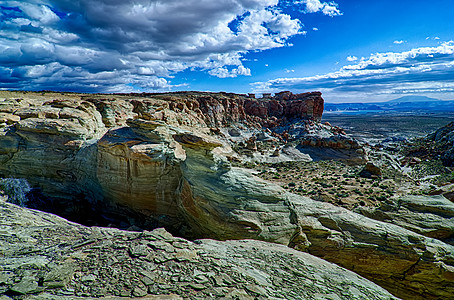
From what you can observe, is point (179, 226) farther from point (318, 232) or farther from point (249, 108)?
point (249, 108)

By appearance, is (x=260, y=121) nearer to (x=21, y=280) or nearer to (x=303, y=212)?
(x=303, y=212)

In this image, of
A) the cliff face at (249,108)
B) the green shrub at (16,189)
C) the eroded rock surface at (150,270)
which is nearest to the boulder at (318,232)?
the eroded rock surface at (150,270)

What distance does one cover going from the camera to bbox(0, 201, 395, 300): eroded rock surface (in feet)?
18.9

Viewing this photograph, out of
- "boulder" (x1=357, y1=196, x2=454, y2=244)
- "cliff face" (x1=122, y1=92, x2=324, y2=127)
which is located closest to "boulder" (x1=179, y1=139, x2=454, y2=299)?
"boulder" (x1=357, y1=196, x2=454, y2=244)

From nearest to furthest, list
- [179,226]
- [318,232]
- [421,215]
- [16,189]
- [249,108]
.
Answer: [318,232], [179,226], [421,215], [16,189], [249,108]

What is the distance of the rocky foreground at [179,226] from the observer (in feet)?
21.7

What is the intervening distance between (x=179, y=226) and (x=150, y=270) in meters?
9.27

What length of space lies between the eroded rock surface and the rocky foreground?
42 millimetres

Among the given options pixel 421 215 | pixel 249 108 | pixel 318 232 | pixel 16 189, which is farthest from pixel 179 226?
pixel 249 108

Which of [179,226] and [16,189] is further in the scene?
[16,189]

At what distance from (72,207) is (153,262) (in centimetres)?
1501

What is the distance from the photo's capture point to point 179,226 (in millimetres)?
15672

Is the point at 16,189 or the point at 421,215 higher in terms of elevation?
the point at 16,189

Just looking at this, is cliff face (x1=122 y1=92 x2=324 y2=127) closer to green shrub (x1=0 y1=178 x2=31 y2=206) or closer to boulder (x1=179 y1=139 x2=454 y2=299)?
green shrub (x1=0 y1=178 x2=31 y2=206)
